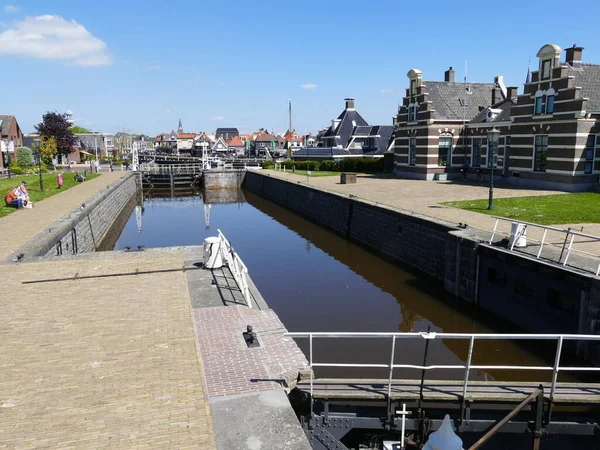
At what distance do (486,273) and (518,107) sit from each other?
60.0ft

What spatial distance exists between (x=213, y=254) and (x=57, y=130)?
54.4m

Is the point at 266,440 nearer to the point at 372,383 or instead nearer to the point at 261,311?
the point at 372,383

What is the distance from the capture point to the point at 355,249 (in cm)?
2264

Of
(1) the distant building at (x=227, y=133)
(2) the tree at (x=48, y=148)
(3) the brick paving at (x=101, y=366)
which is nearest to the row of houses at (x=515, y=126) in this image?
(3) the brick paving at (x=101, y=366)

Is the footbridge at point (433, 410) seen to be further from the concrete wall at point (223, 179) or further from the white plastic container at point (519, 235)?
the concrete wall at point (223, 179)

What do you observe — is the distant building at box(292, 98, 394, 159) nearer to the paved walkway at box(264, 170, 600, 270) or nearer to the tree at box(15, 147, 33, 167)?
the paved walkway at box(264, 170, 600, 270)

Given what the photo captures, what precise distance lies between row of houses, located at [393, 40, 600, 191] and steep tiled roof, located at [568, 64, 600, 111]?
5 centimetres

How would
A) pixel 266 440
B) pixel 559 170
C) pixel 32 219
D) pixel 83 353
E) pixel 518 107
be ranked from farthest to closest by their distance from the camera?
pixel 518 107, pixel 559 170, pixel 32 219, pixel 83 353, pixel 266 440

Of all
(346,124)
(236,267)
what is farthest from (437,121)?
(236,267)

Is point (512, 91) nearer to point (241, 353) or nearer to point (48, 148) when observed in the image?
point (241, 353)

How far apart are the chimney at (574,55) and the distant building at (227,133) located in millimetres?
144266

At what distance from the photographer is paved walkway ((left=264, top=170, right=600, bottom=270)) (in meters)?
14.1

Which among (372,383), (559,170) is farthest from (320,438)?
(559,170)

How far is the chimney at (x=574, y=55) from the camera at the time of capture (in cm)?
2693
